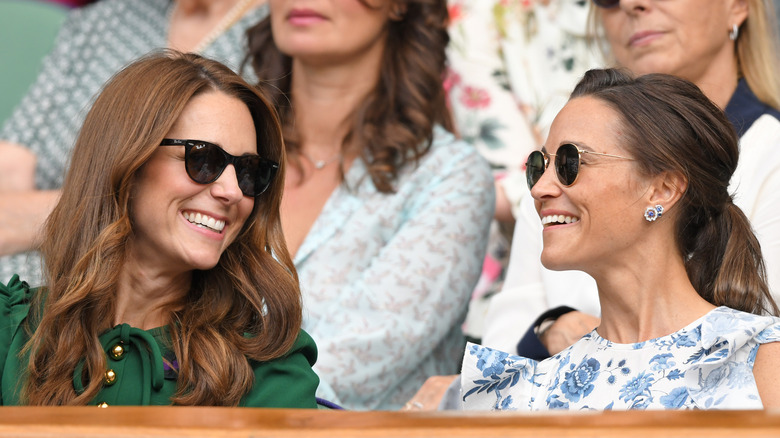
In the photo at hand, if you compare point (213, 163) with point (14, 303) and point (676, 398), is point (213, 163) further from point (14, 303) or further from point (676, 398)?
point (676, 398)

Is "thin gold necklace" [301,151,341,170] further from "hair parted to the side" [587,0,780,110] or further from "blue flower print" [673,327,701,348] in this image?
"blue flower print" [673,327,701,348]

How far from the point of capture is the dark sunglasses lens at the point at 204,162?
5.33 ft

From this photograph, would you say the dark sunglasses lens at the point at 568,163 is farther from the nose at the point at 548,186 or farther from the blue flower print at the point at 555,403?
the blue flower print at the point at 555,403

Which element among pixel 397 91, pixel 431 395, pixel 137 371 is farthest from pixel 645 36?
pixel 137 371

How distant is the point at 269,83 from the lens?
269 centimetres

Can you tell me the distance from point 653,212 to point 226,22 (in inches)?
73.4

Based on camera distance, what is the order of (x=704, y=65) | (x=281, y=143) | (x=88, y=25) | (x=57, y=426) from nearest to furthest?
1. (x=57, y=426)
2. (x=281, y=143)
3. (x=704, y=65)
4. (x=88, y=25)

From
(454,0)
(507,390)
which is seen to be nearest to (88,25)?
(454,0)

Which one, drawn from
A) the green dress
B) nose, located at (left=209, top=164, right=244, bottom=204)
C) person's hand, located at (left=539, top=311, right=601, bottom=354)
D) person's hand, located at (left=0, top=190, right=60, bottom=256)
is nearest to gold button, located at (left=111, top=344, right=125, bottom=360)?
the green dress

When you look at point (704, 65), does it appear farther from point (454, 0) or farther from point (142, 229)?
point (142, 229)

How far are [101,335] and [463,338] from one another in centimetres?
124

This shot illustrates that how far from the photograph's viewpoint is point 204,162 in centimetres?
163

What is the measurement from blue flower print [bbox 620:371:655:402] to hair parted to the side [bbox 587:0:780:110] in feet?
3.27

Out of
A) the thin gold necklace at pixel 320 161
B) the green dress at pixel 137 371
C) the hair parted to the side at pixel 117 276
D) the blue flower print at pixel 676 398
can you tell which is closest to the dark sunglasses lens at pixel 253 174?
the hair parted to the side at pixel 117 276
